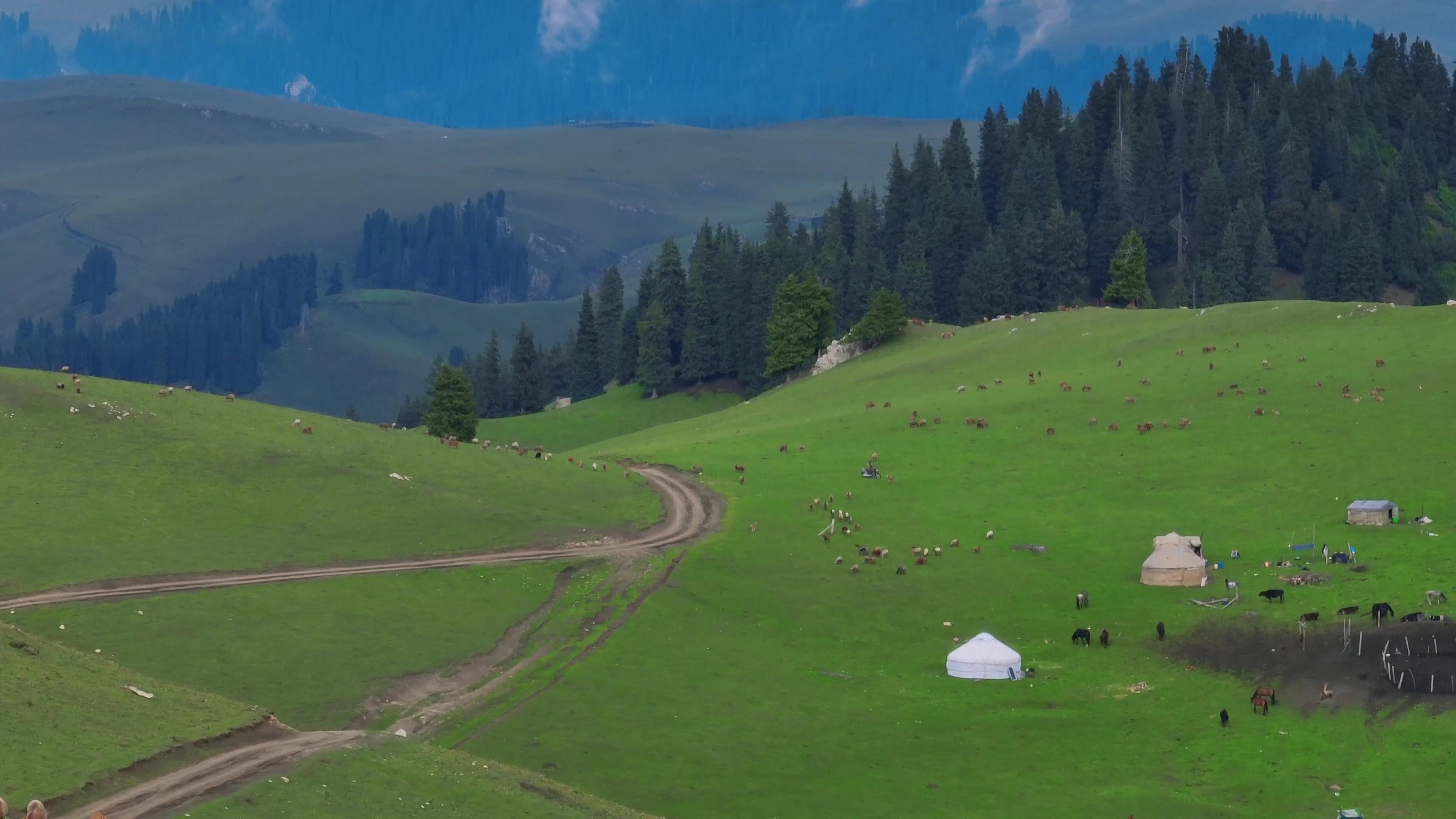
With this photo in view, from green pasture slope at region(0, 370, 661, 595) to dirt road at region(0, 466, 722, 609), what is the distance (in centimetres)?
82

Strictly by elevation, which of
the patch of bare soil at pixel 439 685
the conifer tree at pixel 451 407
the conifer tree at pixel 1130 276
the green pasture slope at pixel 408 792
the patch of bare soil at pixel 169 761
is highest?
the conifer tree at pixel 1130 276

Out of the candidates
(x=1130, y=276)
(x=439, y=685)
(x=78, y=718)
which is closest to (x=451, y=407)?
(x=1130, y=276)

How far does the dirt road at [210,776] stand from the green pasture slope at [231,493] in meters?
21.8

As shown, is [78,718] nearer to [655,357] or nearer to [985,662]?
[985,662]

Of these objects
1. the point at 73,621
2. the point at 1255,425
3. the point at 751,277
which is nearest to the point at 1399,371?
the point at 1255,425

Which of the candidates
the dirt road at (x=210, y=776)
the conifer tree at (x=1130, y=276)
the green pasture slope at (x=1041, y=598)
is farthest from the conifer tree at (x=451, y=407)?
the dirt road at (x=210, y=776)

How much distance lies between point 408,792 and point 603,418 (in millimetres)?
131541

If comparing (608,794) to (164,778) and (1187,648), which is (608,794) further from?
(1187,648)

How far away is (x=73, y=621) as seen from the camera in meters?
66.7

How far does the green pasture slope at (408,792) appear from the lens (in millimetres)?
46969

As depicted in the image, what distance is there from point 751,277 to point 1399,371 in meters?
96.1

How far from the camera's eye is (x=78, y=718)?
51.4 metres

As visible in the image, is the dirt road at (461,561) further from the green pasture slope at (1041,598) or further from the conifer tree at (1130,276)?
the conifer tree at (1130,276)

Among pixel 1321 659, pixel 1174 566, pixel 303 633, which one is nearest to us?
pixel 303 633
